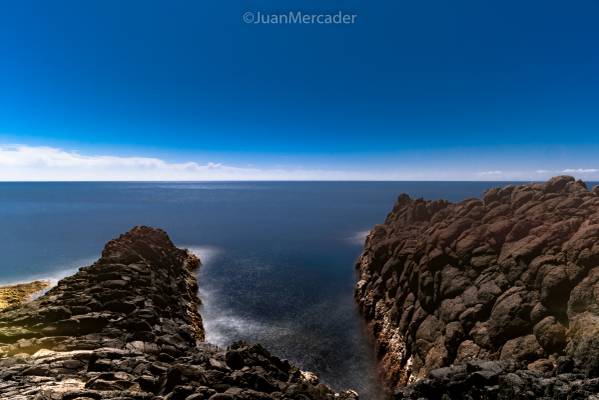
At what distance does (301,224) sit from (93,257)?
81.5 metres

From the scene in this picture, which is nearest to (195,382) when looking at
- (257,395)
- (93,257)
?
(257,395)

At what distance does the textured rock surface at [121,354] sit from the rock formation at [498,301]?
417 inches

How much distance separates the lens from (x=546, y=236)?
37250mm

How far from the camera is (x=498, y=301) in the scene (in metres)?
33.9

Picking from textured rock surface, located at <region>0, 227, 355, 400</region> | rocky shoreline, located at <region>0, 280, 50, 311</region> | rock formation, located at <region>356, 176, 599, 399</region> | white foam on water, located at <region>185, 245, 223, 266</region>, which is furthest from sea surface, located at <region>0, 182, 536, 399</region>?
textured rock surface, located at <region>0, 227, 355, 400</region>

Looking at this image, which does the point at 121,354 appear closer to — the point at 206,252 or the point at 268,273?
the point at 268,273

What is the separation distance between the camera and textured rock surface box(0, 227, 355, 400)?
22.0 m

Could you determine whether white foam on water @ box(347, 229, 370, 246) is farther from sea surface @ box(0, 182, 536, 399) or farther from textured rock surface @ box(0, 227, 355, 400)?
textured rock surface @ box(0, 227, 355, 400)

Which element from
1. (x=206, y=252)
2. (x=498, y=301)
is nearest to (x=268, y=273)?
(x=206, y=252)

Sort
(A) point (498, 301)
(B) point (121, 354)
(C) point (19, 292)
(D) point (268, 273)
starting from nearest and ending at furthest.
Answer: (B) point (121, 354), (A) point (498, 301), (C) point (19, 292), (D) point (268, 273)

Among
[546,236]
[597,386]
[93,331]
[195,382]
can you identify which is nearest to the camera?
[597,386]

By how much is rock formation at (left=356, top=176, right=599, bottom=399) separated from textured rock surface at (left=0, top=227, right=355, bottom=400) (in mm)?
10602

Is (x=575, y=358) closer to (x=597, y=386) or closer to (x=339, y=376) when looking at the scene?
(x=597, y=386)

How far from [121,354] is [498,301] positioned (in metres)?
34.5
